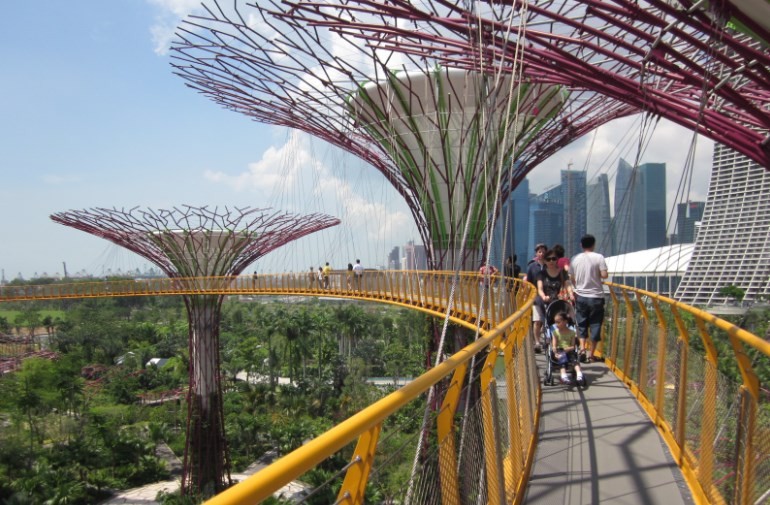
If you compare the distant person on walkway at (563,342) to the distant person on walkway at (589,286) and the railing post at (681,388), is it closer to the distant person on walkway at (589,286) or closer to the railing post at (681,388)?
the distant person on walkway at (589,286)

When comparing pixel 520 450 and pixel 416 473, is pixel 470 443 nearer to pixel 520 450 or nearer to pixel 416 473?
pixel 416 473

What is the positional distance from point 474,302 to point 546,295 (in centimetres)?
297

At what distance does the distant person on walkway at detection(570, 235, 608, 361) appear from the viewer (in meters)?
6.67

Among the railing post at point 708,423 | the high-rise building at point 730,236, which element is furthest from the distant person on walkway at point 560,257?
the high-rise building at point 730,236

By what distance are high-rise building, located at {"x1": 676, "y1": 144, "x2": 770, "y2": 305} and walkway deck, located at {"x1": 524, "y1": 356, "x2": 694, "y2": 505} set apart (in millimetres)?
23718

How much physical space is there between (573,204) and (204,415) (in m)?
15.1

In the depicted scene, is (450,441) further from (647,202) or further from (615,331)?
(647,202)

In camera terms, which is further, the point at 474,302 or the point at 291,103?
the point at 291,103

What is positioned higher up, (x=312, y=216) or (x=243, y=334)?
(x=312, y=216)

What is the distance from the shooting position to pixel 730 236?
103 ft

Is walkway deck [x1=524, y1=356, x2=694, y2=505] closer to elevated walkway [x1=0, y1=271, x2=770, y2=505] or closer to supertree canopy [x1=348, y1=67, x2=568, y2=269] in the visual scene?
→ elevated walkway [x1=0, y1=271, x2=770, y2=505]

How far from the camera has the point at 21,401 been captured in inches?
1265

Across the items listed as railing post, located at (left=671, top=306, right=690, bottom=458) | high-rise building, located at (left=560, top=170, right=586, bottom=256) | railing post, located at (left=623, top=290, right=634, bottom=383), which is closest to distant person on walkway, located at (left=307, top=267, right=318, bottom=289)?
high-rise building, located at (left=560, top=170, right=586, bottom=256)

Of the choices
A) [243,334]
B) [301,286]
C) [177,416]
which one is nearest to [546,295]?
[301,286]
